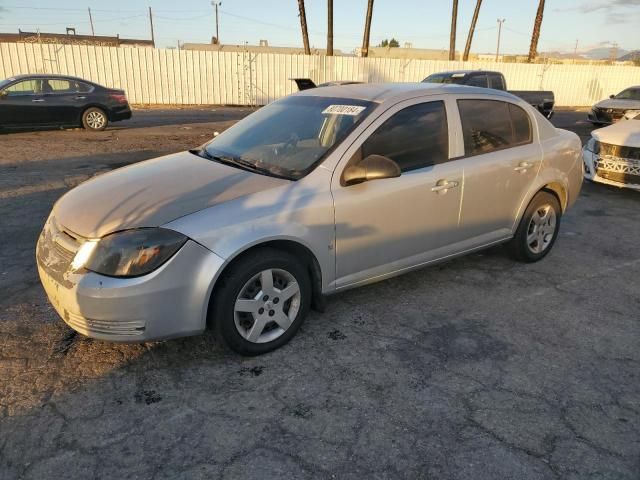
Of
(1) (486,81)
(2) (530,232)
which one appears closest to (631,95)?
(1) (486,81)

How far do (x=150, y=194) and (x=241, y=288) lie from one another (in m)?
0.85

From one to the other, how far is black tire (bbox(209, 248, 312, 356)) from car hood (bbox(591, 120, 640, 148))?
248 inches

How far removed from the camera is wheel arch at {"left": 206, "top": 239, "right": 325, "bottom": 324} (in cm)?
300

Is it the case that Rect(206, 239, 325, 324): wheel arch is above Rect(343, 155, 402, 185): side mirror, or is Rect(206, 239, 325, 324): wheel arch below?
below

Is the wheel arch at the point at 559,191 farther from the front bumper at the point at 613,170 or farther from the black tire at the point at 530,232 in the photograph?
the front bumper at the point at 613,170

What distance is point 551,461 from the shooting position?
243cm

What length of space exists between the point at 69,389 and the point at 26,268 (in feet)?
6.91

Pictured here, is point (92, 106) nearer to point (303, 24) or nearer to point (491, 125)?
point (491, 125)

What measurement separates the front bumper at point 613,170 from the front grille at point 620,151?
2.0 inches

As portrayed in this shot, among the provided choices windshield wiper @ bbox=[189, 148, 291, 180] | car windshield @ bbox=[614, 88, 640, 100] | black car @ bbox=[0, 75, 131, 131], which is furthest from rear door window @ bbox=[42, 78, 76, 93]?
car windshield @ bbox=[614, 88, 640, 100]

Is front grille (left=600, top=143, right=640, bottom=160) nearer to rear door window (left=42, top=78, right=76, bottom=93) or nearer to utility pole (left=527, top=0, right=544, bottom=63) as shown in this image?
rear door window (left=42, top=78, right=76, bottom=93)

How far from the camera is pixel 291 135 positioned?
386cm

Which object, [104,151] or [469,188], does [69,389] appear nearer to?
[469,188]

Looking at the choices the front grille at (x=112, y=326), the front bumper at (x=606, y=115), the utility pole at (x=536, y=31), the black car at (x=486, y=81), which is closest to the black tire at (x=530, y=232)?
the front grille at (x=112, y=326)
